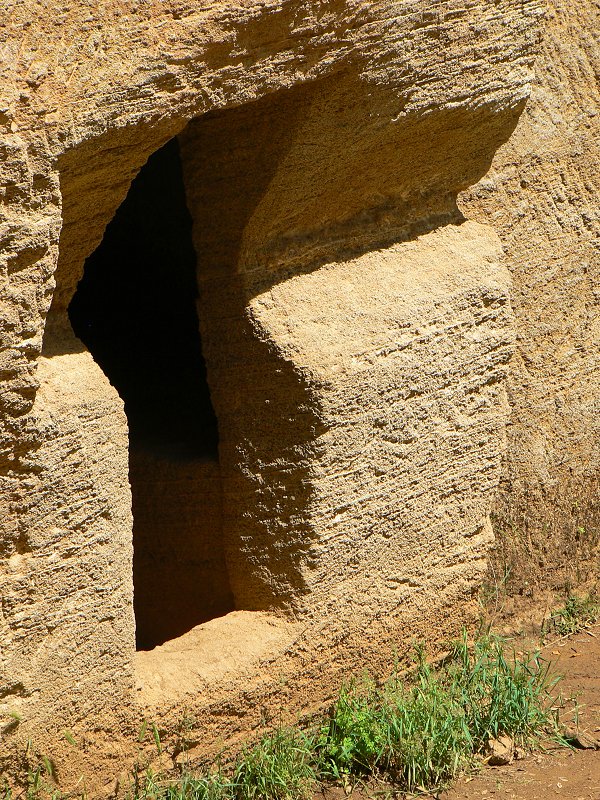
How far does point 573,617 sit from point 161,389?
5.67 ft

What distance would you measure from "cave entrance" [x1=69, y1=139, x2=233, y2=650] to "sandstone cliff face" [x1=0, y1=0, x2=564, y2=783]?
0.01 m

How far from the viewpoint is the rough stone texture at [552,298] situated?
3895 millimetres

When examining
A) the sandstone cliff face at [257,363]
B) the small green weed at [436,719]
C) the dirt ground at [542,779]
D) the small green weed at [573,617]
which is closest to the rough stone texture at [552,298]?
the small green weed at [573,617]

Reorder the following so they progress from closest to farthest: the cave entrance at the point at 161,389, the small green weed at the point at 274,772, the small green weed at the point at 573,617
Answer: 1. the small green weed at the point at 274,772
2. the cave entrance at the point at 161,389
3. the small green weed at the point at 573,617

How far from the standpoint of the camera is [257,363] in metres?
3.35

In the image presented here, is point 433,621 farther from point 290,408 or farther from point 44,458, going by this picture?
point 44,458

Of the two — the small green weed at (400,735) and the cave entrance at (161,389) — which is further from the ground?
the cave entrance at (161,389)

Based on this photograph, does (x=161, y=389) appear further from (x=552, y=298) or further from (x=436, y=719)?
(x=436, y=719)

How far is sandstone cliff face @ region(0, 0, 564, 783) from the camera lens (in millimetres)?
2633

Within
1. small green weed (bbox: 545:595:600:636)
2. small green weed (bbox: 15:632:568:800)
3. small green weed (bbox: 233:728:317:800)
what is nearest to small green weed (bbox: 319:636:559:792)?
small green weed (bbox: 15:632:568:800)

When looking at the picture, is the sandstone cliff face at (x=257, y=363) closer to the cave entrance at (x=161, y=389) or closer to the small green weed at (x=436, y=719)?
the cave entrance at (x=161, y=389)

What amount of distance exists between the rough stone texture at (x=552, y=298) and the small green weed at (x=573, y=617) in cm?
9

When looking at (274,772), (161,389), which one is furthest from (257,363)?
(274,772)

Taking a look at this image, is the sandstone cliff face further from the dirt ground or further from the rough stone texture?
the dirt ground
